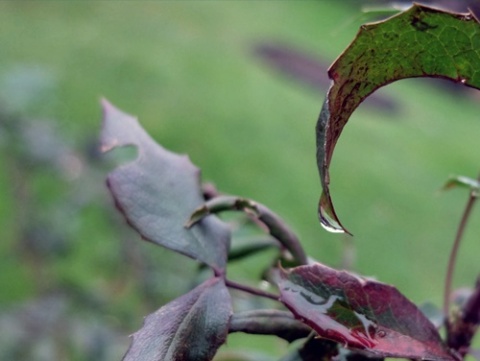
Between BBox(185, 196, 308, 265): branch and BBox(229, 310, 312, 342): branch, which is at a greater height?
BBox(185, 196, 308, 265): branch

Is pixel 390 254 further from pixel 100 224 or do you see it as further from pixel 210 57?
pixel 210 57

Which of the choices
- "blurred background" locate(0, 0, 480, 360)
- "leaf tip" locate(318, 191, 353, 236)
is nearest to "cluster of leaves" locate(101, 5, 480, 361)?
"leaf tip" locate(318, 191, 353, 236)

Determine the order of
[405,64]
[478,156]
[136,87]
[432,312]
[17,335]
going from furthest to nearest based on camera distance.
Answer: [478,156], [136,87], [17,335], [432,312], [405,64]

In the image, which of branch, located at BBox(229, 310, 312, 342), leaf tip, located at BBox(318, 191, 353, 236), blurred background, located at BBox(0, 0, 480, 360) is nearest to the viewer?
leaf tip, located at BBox(318, 191, 353, 236)

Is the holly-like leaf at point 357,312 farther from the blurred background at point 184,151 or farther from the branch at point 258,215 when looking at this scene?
the blurred background at point 184,151

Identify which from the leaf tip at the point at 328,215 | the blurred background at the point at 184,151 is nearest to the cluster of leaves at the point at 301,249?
the leaf tip at the point at 328,215

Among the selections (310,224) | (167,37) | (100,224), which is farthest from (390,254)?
(167,37)

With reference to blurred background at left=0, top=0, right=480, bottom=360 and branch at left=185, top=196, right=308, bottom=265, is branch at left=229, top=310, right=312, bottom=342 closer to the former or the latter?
branch at left=185, top=196, right=308, bottom=265


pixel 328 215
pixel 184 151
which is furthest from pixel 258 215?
pixel 184 151
